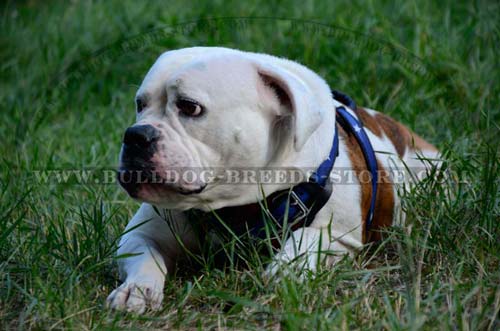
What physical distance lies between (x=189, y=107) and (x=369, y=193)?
93cm

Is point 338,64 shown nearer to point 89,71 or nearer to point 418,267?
point 89,71

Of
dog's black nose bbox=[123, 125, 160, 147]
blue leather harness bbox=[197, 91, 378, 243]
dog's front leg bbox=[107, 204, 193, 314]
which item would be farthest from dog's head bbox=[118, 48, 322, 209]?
dog's front leg bbox=[107, 204, 193, 314]

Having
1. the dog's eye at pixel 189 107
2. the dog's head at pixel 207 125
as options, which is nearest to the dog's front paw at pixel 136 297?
the dog's head at pixel 207 125

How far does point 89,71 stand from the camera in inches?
223

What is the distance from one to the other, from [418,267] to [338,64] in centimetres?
266

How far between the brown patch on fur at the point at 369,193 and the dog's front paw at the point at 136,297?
977mm

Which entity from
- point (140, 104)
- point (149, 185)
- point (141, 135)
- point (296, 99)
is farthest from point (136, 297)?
point (296, 99)

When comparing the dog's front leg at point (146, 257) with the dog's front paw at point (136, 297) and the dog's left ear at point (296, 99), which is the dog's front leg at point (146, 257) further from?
the dog's left ear at point (296, 99)

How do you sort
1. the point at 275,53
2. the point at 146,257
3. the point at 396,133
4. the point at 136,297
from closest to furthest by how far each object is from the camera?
the point at 136,297, the point at 146,257, the point at 396,133, the point at 275,53

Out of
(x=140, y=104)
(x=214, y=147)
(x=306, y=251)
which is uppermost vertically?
(x=140, y=104)

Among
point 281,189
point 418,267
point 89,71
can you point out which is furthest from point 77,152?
point 418,267

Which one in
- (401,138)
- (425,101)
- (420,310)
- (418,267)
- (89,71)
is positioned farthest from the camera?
(89,71)

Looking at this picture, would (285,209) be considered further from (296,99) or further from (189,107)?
(189,107)

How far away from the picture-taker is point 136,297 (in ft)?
8.71
